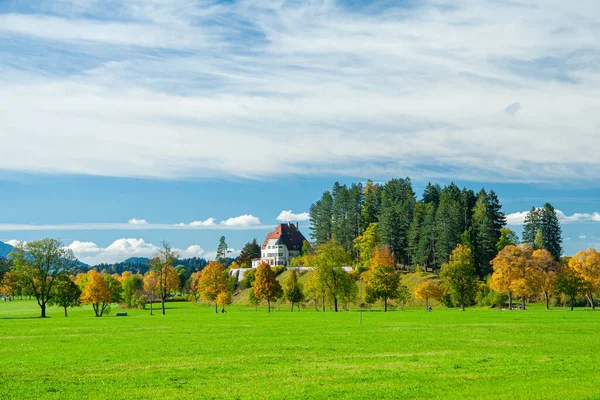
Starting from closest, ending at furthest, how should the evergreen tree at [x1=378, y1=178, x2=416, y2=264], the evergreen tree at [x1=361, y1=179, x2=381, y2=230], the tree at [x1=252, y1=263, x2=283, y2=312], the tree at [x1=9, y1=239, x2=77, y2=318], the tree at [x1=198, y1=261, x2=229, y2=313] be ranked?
the tree at [x1=9, y1=239, x2=77, y2=318] < the tree at [x1=252, y1=263, x2=283, y2=312] < the tree at [x1=198, y1=261, x2=229, y2=313] < the evergreen tree at [x1=378, y1=178, x2=416, y2=264] < the evergreen tree at [x1=361, y1=179, x2=381, y2=230]

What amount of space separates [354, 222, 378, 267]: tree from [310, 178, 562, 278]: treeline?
0.32m

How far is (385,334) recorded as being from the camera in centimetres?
4938

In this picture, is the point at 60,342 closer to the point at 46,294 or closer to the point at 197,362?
the point at 197,362

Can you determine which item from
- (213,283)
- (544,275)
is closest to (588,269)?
(544,275)

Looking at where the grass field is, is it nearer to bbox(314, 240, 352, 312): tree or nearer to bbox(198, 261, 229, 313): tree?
bbox(314, 240, 352, 312): tree

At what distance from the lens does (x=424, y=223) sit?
16250 centimetres

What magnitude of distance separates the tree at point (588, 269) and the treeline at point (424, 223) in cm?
2939

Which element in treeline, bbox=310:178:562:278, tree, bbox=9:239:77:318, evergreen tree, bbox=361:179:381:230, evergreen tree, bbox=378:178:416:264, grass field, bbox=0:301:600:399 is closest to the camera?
grass field, bbox=0:301:600:399

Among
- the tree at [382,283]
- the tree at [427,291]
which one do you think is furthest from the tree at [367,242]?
the tree at [382,283]

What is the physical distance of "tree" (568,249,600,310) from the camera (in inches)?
4277

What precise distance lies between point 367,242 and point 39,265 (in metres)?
91.0

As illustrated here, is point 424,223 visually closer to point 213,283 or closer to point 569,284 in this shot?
point 569,284

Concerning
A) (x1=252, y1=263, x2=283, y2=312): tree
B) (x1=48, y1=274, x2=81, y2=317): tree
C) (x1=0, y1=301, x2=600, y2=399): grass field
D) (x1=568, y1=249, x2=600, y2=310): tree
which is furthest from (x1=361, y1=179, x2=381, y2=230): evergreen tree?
(x1=0, y1=301, x2=600, y2=399): grass field

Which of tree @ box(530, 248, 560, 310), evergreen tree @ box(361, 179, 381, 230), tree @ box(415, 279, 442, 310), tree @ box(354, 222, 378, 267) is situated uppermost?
evergreen tree @ box(361, 179, 381, 230)
